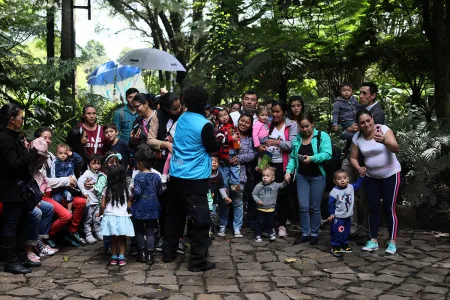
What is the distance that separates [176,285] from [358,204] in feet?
12.1

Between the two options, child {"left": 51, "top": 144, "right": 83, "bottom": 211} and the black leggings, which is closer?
the black leggings

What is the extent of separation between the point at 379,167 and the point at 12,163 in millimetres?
4217

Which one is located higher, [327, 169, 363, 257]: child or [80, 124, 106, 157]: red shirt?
[80, 124, 106, 157]: red shirt

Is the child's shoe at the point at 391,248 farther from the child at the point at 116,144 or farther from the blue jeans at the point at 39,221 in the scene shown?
the blue jeans at the point at 39,221

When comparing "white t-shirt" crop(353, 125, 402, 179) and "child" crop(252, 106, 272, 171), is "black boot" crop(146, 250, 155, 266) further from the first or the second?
"white t-shirt" crop(353, 125, 402, 179)

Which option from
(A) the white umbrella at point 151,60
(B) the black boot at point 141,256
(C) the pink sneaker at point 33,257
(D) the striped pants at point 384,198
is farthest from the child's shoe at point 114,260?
(A) the white umbrella at point 151,60

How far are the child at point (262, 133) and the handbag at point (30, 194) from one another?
119 inches

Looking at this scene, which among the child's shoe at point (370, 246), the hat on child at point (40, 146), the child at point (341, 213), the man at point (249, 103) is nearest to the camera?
the hat on child at point (40, 146)

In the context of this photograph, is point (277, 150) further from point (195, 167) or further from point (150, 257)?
point (150, 257)

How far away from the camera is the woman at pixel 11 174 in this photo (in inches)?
226

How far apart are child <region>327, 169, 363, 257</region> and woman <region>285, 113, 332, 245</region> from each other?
1.23 ft

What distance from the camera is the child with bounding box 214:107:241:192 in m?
7.55

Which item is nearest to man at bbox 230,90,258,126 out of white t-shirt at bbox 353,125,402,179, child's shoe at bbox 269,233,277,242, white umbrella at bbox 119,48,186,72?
child's shoe at bbox 269,233,277,242

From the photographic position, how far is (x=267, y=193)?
7.46 meters
